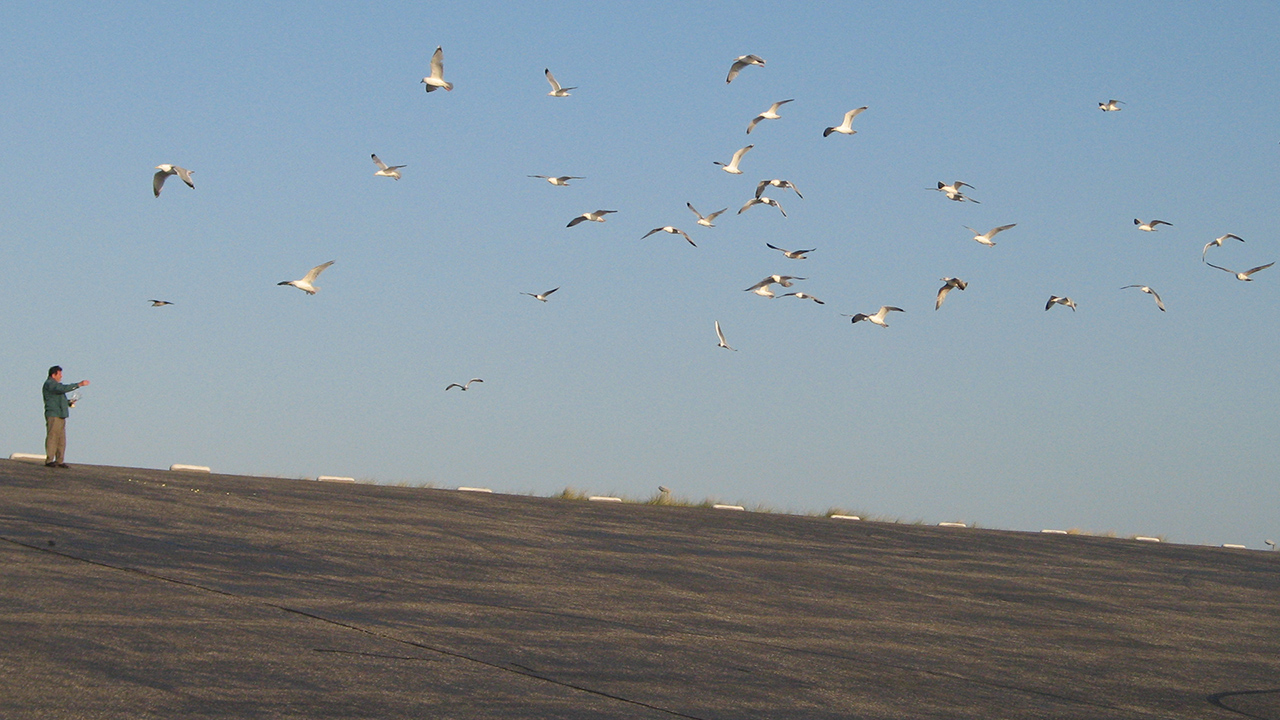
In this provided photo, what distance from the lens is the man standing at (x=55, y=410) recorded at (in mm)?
23344

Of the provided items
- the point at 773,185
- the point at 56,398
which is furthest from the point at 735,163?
the point at 56,398

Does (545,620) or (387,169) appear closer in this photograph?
(545,620)

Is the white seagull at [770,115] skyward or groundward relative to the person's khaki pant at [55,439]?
skyward

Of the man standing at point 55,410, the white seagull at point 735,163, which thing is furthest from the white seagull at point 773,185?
the man standing at point 55,410

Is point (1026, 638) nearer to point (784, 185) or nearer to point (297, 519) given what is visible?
point (297, 519)

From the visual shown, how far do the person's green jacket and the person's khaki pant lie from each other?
0.36 ft

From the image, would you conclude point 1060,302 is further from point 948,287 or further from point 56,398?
point 56,398

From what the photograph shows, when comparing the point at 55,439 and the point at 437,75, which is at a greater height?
the point at 437,75

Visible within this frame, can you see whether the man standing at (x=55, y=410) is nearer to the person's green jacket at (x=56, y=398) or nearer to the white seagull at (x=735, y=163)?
the person's green jacket at (x=56, y=398)

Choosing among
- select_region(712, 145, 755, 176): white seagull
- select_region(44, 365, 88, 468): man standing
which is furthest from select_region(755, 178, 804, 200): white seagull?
select_region(44, 365, 88, 468): man standing

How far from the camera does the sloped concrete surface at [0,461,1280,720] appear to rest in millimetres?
10586

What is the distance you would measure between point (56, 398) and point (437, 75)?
29.5 feet

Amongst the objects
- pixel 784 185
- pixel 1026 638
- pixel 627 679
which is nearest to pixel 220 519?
pixel 627 679

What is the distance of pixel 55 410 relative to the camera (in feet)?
76.6
